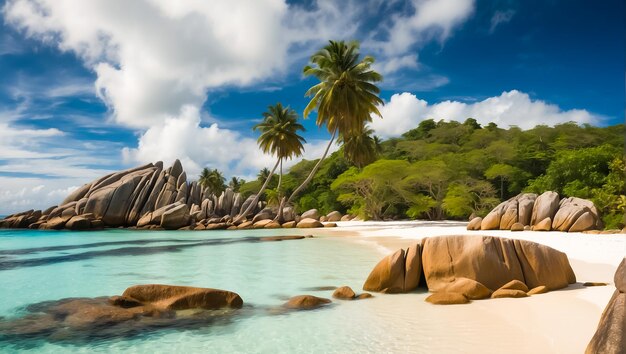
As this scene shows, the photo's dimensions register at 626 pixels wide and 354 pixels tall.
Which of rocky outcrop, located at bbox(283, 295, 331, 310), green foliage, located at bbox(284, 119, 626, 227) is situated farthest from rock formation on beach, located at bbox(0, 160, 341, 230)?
rocky outcrop, located at bbox(283, 295, 331, 310)

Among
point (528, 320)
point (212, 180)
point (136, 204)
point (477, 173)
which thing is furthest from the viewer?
point (212, 180)

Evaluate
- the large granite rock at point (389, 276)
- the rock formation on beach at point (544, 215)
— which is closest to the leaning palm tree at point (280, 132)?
the rock formation on beach at point (544, 215)

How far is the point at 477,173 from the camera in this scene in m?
41.0

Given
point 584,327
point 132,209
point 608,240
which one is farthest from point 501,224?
point 132,209

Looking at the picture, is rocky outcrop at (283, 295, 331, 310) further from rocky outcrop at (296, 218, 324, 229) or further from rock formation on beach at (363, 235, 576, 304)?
rocky outcrop at (296, 218, 324, 229)

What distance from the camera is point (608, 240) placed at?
15539 mm

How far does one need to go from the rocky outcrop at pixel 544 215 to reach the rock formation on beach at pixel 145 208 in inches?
684

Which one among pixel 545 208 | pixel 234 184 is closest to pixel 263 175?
pixel 234 184

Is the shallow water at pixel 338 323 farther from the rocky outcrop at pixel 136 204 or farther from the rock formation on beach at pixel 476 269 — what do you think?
the rocky outcrop at pixel 136 204

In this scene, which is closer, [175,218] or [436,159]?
[175,218]

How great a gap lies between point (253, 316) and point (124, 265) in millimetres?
8998

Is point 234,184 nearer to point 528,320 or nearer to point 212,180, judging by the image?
point 212,180

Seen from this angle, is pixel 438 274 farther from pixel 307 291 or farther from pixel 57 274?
pixel 57 274

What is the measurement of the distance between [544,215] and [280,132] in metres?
31.4
